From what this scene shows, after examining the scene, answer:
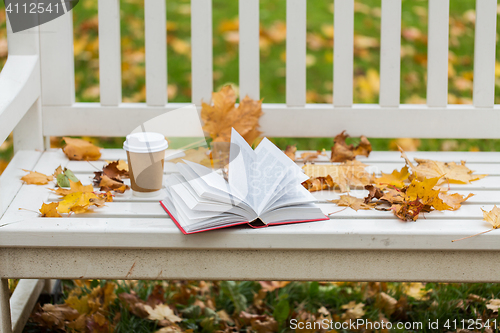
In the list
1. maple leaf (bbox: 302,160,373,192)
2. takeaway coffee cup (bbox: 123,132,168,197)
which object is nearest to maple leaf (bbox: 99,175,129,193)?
takeaway coffee cup (bbox: 123,132,168,197)

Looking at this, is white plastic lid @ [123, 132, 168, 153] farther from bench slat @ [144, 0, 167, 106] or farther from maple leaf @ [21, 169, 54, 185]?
bench slat @ [144, 0, 167, 106]

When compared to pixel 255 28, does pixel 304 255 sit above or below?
below

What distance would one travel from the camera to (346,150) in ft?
5.91

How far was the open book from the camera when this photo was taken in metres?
1.27

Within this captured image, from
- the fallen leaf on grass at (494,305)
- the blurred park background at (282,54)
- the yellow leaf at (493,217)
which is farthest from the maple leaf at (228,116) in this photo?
the blurred park background at (282,54)

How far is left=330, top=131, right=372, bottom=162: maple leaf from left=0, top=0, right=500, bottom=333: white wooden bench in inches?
1.5

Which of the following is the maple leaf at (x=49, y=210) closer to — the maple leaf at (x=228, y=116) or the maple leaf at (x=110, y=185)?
the maple leaf at (x=110, y=185)

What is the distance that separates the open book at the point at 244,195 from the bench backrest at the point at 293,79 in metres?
0.54

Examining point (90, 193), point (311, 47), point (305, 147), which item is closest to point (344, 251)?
point (90, 193)

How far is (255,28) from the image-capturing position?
1872mm

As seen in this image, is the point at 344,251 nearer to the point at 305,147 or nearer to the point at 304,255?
the point at 304,255

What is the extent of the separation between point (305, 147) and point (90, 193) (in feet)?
5.46

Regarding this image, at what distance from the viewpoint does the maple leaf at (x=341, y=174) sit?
157 centimetres

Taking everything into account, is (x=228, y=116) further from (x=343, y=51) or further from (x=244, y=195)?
(x=244, y=195)
